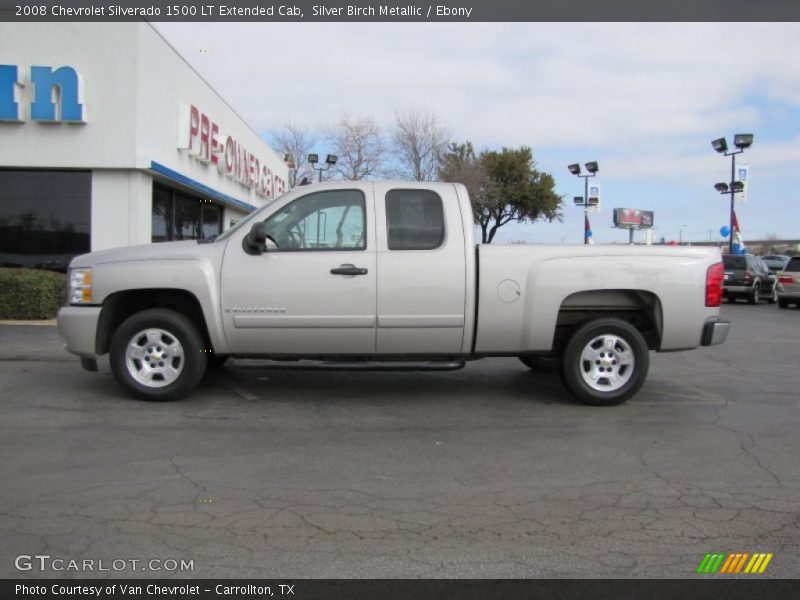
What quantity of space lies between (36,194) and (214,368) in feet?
26.8

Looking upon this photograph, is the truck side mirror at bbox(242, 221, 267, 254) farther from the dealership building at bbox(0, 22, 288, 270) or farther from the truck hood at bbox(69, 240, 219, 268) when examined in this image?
the dealership building at bbox(0, 22, 288, 270)

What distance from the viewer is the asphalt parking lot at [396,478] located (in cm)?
334

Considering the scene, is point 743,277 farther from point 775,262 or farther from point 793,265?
point 775,262

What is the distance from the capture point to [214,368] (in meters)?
7.54

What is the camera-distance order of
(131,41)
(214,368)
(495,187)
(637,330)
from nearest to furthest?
(637,330)
(214,368)
(131,41)
(495,187)

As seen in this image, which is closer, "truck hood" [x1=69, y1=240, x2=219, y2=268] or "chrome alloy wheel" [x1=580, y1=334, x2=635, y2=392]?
"truck hood" [x1=69, y1=240, x2=219, y2=268]

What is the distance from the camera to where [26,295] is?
1182 centimetres

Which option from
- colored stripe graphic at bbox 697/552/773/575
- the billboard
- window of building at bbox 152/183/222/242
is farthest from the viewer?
the billboard

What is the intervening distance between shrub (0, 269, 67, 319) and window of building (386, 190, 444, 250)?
8.53m

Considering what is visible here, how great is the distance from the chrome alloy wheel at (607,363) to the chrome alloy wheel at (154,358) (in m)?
3.80

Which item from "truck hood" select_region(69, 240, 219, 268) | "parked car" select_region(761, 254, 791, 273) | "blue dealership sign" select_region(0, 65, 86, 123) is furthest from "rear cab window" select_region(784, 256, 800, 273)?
"blue dealership sign" select_region(0, 65, 86, 123)

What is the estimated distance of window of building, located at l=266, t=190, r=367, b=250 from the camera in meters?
6.12
